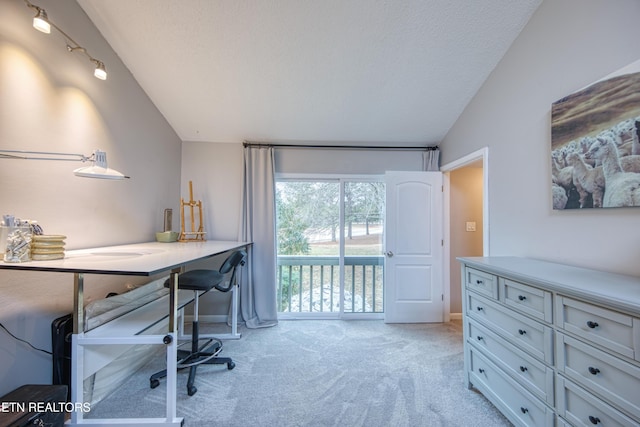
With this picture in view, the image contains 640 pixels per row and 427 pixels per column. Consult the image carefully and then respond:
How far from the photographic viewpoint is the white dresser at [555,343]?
1010 millimetres

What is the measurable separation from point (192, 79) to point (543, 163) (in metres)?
3.06

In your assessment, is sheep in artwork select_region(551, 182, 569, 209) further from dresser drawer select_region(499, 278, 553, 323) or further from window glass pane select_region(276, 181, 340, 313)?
window glass pane select_region(276, 181, 340, 313)

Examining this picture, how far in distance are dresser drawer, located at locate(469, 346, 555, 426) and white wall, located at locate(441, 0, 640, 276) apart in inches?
33.6

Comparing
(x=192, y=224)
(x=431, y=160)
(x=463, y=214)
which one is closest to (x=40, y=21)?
(x=192, y=224)

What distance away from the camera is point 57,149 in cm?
178

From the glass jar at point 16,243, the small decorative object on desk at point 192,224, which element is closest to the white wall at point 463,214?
the small decorative object on desk at point 192,224

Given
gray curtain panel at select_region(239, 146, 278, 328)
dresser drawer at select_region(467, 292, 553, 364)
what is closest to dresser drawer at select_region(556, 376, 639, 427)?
dresser drawer at select_region(467, 292, 553, 364)

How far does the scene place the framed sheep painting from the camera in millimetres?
1320

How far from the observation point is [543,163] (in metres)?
1.87

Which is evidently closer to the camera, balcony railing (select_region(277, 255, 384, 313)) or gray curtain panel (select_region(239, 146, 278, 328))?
gray curtain panel (select_region(239, 146, 278, 328))

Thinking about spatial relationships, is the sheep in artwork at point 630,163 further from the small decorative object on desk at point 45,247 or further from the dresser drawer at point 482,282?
the small decorative object on desk at point 45,247

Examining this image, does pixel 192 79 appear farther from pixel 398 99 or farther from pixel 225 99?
pixel 398 99

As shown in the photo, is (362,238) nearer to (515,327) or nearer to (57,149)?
(515,327)

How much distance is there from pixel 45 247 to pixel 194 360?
1.36 meters
